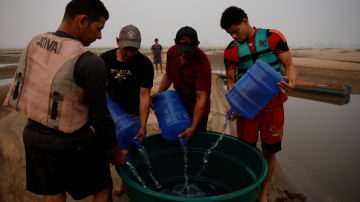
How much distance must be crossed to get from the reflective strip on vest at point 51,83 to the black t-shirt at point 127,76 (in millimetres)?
1031

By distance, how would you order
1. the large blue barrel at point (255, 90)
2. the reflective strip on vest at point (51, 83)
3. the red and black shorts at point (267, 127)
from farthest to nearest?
the red and black shorts at point (267, 127) → the large blue barrel at point (255, 90) → the reflective strip on vest at point (51, 83)

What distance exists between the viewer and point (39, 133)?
128 cm

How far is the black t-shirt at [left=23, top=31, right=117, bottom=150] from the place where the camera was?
3.86ft

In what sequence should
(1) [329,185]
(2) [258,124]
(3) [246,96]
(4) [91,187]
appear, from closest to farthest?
1. (4) [91,187]
2. (3) [246,96]
3. (2) [258,124]
4. (1) [329,185]

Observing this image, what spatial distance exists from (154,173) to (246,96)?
1397 millimetres

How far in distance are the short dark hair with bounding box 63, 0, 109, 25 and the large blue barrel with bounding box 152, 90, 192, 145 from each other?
1256mm

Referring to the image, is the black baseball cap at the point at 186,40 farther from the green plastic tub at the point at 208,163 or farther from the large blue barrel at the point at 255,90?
the green plastic tub at the point at 208,163

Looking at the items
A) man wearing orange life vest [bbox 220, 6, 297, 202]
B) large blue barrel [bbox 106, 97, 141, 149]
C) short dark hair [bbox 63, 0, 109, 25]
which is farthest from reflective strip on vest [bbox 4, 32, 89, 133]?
man wearing orange life vest [bbox 220, 6, 297, 202]

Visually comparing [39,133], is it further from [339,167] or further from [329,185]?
[339,167]

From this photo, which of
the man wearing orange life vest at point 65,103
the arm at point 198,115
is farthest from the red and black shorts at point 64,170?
the arm at point 198,115

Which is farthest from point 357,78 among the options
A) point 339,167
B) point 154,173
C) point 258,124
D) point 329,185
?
point 154,173

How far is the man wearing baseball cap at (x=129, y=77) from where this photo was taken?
7.22ft

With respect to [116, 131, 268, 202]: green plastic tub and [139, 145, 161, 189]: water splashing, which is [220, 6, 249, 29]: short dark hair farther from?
[139, 145, 161, 189]: water splashing

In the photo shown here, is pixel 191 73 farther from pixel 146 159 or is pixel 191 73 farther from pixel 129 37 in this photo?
pixel 146 159
